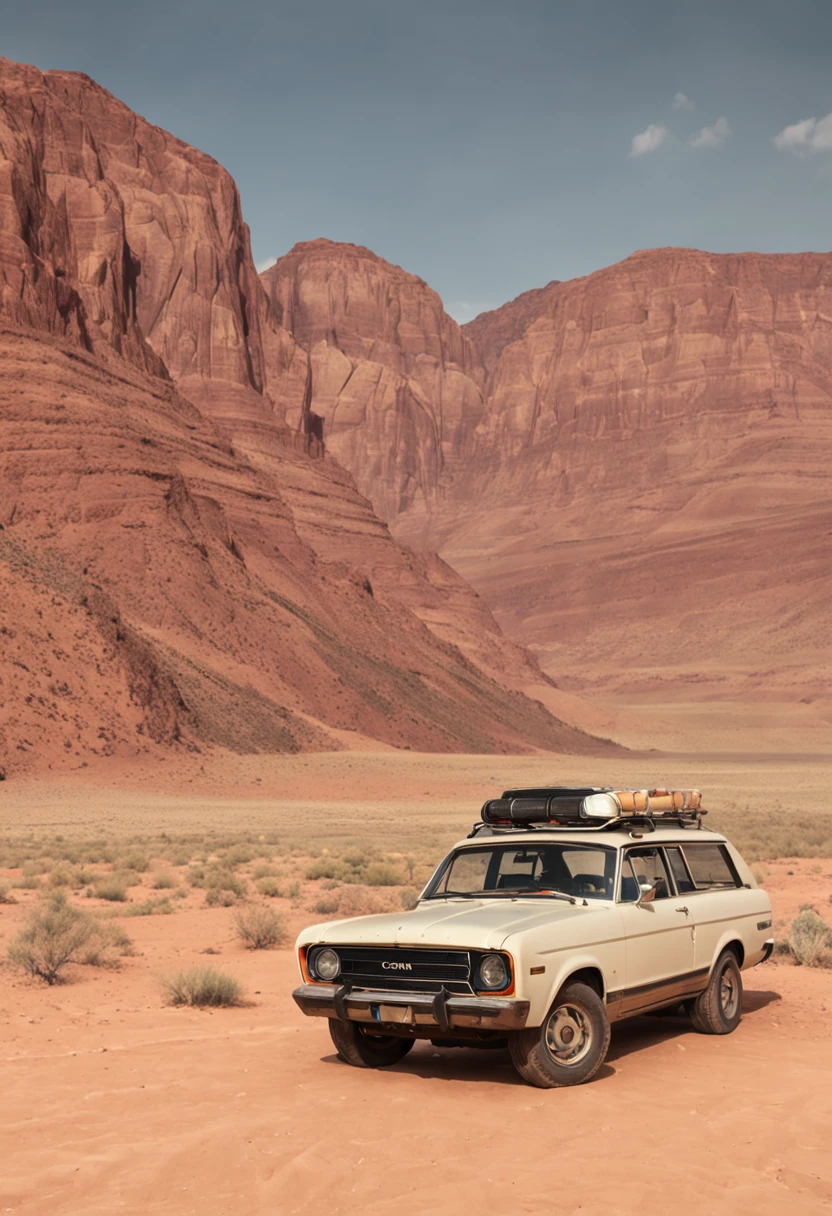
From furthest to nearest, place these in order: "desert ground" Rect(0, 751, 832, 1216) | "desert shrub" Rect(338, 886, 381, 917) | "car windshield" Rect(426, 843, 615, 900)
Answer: "desert shrub" Rect(338, 886, 381, 917) < "car windshield" Rect(426, 843, 615, 900) < "desert ground" Rect(0, 751, 832, 1216)

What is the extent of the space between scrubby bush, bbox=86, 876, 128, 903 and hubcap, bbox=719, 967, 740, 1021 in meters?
10.4

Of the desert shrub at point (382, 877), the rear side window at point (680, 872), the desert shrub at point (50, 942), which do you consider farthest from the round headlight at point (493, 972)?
the desert shrub at point (382, 877)

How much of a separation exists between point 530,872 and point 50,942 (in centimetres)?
541

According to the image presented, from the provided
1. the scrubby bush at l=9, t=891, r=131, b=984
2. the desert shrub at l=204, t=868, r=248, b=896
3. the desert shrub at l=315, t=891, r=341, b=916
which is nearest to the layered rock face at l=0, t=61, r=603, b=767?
the desert shrub at l=204, t=868, r=248, b=896

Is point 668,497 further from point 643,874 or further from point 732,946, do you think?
point 643,874

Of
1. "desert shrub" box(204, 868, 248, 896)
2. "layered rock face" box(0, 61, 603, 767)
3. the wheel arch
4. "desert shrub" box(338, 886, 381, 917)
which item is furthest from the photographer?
"layered rock face" box(0, 61, 603, 767)

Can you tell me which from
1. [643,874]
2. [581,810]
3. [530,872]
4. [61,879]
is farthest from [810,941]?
[61,879]

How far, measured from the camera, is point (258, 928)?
13797 mm

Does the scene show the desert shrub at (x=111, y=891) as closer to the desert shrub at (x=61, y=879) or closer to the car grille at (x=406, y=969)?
the desert shrub at (x=61, y=879)

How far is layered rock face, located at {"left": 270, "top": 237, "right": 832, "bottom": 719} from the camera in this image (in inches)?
5364

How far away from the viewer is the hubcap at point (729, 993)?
951cm

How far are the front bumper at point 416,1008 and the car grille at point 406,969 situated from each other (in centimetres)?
6

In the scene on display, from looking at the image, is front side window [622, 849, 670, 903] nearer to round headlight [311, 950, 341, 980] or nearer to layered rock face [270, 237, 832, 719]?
round headlight [311, 950, 341, 980]

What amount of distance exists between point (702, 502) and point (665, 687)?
4063cm
